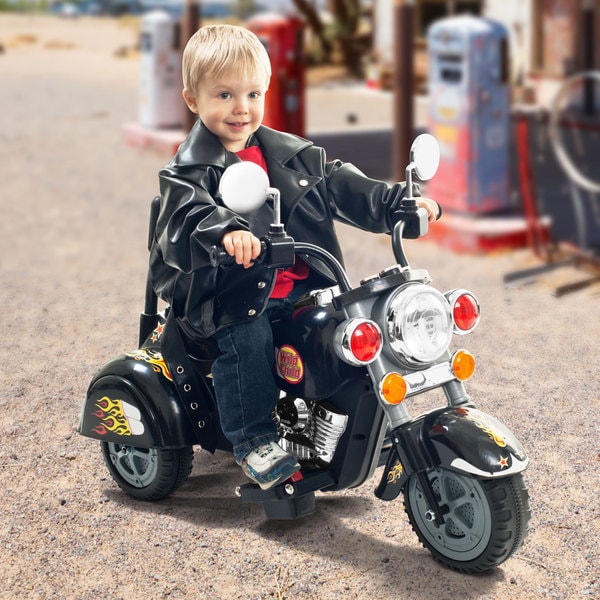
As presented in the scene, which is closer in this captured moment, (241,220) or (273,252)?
(273,252)

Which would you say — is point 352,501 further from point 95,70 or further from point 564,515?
point 95,70

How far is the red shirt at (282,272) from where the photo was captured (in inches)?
127

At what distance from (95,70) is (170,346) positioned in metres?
18.2

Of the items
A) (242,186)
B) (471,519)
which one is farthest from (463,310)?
(242,186)

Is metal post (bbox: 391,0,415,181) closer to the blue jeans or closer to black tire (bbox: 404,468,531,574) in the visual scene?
the blue jeans

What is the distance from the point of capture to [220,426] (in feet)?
11.2

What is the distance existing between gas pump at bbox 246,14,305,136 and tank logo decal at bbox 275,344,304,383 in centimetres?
661

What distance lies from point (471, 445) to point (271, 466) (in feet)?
2.03

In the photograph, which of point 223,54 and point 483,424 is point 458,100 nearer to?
point 223,54

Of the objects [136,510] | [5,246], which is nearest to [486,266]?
[5,246]

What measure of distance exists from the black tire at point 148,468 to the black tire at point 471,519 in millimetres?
825

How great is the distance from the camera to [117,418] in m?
3.47

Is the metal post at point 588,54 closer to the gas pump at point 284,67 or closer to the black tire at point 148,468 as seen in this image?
the gas pump at point 284,67

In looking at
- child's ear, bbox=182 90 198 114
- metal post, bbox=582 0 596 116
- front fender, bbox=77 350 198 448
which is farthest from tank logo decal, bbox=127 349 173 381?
metal post, bbox=582 0 596 116
